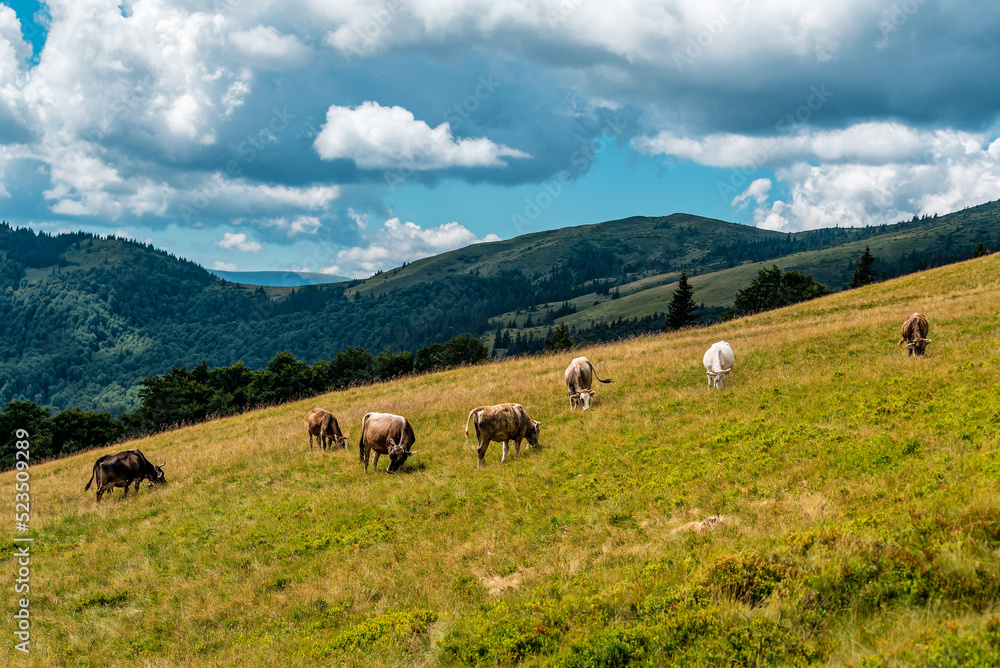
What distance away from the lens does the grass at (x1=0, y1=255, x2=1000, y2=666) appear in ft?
21.7

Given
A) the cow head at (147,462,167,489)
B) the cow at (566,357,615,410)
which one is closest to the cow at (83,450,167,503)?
Answer: the cow head at (147,462,167,489)

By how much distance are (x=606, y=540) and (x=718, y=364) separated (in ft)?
43.3

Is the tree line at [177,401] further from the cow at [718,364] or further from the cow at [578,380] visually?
the cow at [718,364]

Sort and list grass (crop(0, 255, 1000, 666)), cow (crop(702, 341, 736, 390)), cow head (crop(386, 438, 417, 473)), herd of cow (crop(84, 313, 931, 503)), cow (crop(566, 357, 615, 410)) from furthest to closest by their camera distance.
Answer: cow (crop(566, 357, 615, 410))
cow (crop(702, 341, 736, 390))
cow head (crop(386, 438, 417, 473))
herd of cow (crop(84, 313, 931, 503))
grass (crop(0, 255, 1000, 666))

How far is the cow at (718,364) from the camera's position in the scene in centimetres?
2035

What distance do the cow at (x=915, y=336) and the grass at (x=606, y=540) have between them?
516mm

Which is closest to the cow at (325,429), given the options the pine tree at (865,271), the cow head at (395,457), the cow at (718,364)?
the cow head at (395,457)

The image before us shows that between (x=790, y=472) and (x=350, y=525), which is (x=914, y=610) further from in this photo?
(x=350, y=525)

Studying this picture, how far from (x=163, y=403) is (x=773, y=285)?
370 feet

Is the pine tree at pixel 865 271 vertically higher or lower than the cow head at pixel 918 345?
higher

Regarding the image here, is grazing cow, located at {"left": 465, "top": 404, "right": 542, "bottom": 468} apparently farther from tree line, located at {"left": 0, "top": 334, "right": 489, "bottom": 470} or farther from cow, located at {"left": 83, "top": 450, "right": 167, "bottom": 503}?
tree line, located at {"left": 0, "top": 334, "right": 489, "bottom": 470}

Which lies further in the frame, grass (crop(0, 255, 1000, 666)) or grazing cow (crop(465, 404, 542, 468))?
grazing cow (crop(465, 404, 542, 468))

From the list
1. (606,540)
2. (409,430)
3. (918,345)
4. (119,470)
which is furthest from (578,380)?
(119,470)

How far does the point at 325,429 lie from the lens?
21.8 metres
